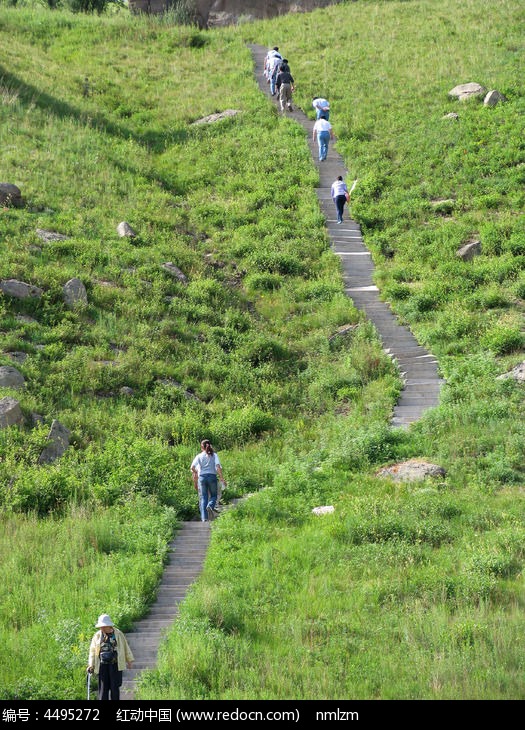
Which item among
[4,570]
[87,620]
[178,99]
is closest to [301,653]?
[87,620]

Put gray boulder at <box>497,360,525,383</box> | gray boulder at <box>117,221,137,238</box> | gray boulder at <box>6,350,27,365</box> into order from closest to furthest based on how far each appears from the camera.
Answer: gray boulder at <box>497,360,525,383</box> → gray boulder at <box>6,350,27,365</box> → gray boulder at <box>117,221,137,238</box>

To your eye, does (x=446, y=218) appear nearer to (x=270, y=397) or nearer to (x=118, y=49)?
(x=270, y=397)

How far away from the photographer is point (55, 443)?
53.3ft

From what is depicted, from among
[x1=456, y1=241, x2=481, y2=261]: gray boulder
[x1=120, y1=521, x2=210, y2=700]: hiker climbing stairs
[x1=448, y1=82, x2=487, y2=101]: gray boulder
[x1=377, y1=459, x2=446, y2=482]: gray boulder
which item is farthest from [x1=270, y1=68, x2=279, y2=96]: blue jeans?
[x1=120, y1=521, x2=210, y2=700]: hiker climbing stairs

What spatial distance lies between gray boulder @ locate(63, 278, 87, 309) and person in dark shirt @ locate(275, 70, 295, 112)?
16484mm

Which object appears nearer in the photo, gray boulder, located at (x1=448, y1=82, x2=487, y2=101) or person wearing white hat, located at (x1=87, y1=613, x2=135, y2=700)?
person wearing white hat, located at (x1=87, y1=613, x2=135, y2=700)

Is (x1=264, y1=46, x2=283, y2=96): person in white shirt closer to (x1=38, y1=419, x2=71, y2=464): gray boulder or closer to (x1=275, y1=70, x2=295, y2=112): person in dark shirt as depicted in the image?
(x1=275, y1=70, x2=295, y2=112): person in dark shirt

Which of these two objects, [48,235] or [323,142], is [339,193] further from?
[48,235]

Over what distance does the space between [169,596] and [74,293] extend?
11.0m

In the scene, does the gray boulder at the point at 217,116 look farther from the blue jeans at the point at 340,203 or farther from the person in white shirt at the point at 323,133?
the blue jeans at the point at 340,203

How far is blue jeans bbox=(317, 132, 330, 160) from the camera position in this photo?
30234 millimetres

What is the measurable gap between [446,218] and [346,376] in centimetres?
891

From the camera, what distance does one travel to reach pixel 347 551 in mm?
12742

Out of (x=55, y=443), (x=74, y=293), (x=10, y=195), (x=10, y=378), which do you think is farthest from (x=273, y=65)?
(x=55, y=443)
